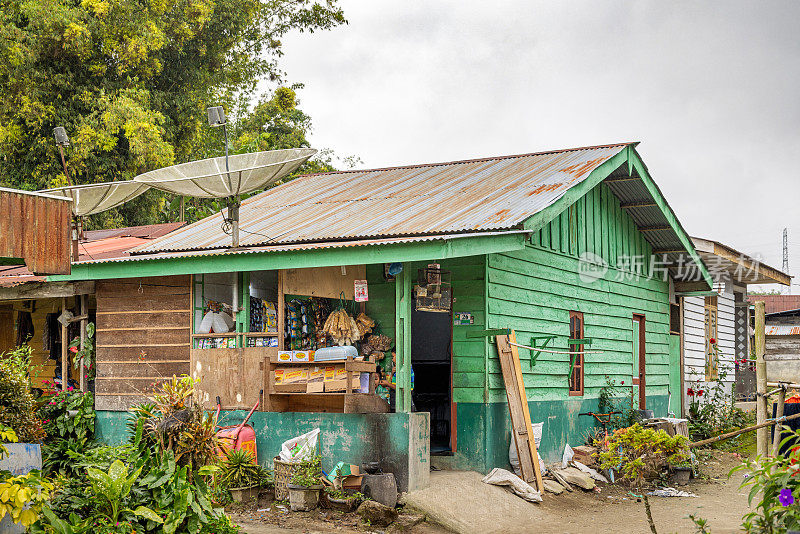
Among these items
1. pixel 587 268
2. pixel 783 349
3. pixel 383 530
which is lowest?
pixel 383 530

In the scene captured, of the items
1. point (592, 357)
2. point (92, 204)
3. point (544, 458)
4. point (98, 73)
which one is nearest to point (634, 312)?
point (592, 357)

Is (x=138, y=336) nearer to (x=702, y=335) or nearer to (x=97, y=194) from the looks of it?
(x=97, y=194)

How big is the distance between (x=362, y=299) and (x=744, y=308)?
47.2 feet

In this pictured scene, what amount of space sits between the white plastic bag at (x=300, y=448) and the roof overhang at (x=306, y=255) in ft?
6.58

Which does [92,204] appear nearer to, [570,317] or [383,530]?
[383,530]

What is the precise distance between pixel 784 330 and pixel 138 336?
55.0 ft

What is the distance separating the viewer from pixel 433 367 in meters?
12.9

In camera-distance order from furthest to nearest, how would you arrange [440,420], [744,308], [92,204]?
[744,308] → [440,420] → [92,204]

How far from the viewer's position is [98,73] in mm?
21344

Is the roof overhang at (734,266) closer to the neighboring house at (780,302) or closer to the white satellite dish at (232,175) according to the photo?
the white satellite dish at (232,175)

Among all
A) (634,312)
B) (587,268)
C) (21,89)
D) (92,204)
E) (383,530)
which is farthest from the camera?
(21,89)

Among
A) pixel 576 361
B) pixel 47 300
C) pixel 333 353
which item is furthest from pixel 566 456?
pixel 47 300

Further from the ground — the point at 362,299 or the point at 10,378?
the point at 362,299

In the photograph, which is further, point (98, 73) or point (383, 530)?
point (98, 73)
